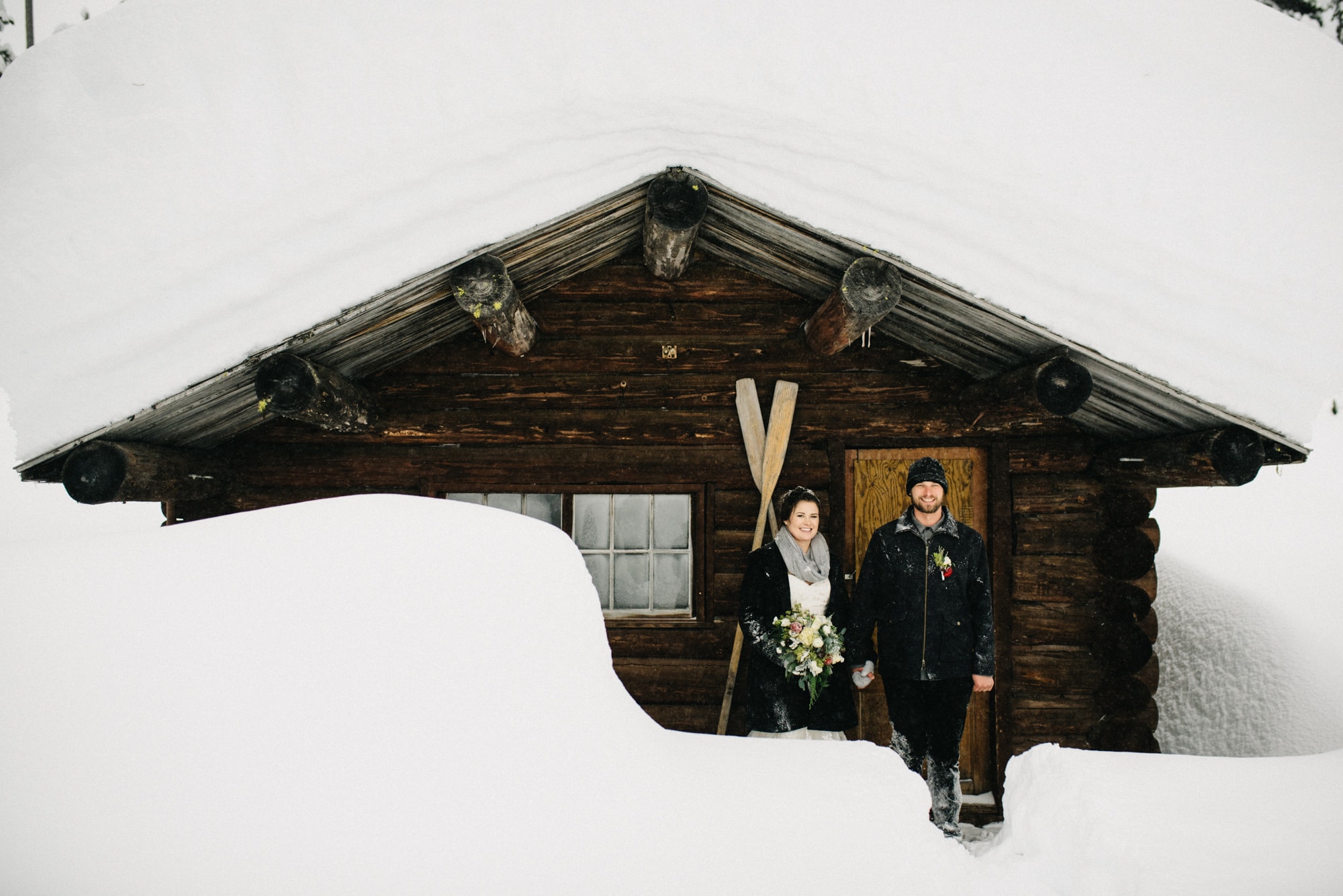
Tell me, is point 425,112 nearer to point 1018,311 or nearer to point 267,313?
point 267,313

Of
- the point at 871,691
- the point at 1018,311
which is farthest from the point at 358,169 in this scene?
the point at 871,691

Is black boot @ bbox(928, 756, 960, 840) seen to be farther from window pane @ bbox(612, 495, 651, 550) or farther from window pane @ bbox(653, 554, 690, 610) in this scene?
window pane @ bbox(612, 495, 651, 550)

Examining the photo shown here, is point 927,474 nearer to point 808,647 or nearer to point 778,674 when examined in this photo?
point 808,647

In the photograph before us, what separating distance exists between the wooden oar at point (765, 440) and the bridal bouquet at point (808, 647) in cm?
A: 88

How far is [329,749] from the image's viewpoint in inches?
61.5

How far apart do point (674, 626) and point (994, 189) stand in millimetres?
3377

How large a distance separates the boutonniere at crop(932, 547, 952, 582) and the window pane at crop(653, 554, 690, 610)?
1.78m

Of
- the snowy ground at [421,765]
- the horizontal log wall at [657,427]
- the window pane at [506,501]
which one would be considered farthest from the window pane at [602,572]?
the snowy ground at [421,765]

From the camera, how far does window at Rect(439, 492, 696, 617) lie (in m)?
4.52

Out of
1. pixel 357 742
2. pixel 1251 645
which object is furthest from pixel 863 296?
pixel 1251 645

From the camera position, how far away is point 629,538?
4555mm

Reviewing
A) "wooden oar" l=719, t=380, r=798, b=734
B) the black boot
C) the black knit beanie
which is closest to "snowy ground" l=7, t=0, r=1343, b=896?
the black boot

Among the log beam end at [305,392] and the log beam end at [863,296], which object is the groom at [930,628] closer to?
the log beam end at [863,296]

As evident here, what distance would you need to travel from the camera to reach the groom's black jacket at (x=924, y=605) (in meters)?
3.24
